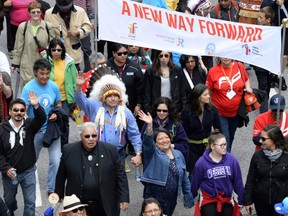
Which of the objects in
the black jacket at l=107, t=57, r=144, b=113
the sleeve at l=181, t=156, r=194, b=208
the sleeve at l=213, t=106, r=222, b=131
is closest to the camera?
the sleeve at l=181, t=156, r=194, b=208

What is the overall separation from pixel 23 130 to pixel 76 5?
16.5 feet

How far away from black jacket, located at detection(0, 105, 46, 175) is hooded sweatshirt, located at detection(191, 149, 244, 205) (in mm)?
1997

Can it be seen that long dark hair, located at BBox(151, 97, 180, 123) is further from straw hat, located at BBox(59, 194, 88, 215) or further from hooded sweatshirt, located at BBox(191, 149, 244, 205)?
straw hat, located at BBox(59, 194, 88, 215)

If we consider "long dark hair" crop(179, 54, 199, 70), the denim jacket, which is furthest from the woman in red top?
the denim jacket

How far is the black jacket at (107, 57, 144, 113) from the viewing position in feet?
40.7

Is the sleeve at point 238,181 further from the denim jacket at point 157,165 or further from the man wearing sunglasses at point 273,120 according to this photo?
the man wearing sunglasses at point 273,120

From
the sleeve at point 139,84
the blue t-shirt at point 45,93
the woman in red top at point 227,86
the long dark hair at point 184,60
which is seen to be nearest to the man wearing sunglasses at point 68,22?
the sleeve at point 139,84

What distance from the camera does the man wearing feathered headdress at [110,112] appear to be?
35.6 feet

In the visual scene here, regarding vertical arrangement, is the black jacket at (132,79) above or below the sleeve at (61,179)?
above

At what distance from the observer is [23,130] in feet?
34.3

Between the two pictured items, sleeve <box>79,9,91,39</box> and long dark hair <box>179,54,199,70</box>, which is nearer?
long dark hair <box>179,54,199,70</box>

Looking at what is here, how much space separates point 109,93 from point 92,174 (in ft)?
4.52

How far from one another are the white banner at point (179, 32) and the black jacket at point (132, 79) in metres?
1.04

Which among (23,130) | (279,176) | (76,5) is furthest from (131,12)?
(76,5)
